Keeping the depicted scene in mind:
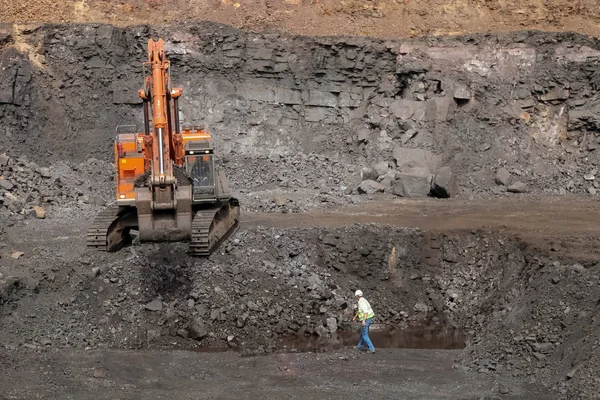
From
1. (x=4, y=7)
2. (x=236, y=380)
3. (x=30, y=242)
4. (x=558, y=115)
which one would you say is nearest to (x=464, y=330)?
(x=236, y=380)

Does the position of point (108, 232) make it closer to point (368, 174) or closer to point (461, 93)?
point (368, 174)

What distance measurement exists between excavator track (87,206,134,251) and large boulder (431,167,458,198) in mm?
9531

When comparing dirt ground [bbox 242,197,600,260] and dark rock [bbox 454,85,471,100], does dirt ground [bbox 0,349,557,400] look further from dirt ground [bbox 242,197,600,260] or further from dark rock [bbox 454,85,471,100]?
dark rock [bbox 454,85,471,100]

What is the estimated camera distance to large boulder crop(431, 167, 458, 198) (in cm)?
2684

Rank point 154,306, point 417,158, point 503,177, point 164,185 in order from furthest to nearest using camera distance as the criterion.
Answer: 1. point 417,158
2. point 503,177
3. point 154,306
4. point 164,185

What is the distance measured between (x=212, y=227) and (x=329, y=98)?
1193 cm

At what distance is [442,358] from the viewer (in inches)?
714

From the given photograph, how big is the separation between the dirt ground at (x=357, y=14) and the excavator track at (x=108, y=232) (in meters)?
12.4

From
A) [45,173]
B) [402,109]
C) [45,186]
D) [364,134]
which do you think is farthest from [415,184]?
[45,173]

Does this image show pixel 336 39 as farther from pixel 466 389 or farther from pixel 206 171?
pixel 466 389

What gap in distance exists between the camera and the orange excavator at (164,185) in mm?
17891

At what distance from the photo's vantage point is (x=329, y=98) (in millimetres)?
30953

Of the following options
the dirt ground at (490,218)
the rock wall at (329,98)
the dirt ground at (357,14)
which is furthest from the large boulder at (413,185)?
the dirt ground at (357,14)

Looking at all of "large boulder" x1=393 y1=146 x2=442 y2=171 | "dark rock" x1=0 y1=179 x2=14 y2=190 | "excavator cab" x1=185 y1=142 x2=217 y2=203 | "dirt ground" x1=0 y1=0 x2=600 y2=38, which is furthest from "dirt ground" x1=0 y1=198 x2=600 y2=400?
"dirt ground" x1=0 y1=0 x2=600 y2=38
